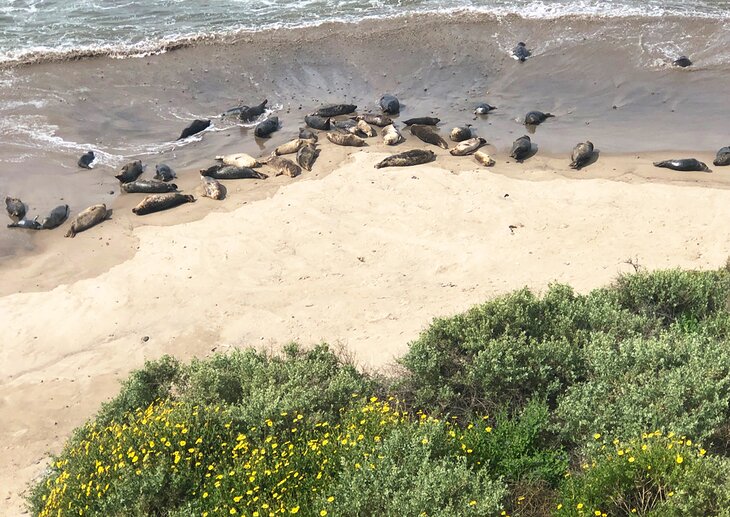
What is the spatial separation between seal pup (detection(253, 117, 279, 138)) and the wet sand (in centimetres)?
25

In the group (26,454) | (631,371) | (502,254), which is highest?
(631,371)

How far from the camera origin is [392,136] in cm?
1616

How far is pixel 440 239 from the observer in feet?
40.8

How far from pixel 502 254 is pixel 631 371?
4.63 metres

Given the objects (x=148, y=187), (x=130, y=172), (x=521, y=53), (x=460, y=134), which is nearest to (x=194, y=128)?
(x=130, y=172)

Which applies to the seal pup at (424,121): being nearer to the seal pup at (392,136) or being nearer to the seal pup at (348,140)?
the seal pup at (392,136)

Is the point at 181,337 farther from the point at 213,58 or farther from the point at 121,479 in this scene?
the point at 213,58

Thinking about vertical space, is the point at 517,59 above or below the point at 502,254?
above

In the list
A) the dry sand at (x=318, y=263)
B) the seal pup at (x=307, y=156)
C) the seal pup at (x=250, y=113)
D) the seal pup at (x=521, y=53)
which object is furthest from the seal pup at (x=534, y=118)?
the seal pup at (x=250, y=113)

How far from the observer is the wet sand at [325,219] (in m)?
10.5

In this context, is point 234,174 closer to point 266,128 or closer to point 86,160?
point 266,128

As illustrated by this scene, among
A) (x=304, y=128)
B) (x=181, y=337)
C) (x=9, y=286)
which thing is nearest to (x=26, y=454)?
(x=181, y=337)

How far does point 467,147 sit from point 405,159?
5.23 feet

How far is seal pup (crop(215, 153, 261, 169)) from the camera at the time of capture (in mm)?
15547
